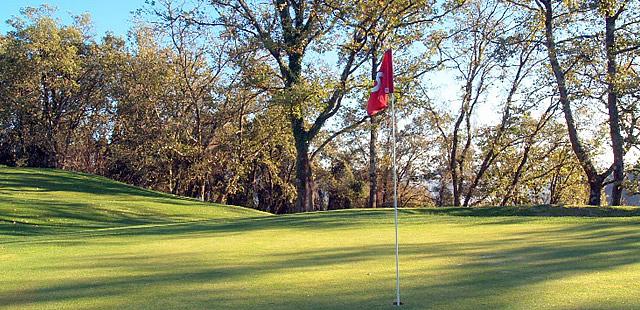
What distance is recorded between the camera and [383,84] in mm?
7191

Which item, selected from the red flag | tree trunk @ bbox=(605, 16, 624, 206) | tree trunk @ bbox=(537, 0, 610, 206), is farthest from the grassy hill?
tree trunk @ bbox=(605, 16, 624, 206)

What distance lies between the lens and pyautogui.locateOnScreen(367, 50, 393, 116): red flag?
6963mm

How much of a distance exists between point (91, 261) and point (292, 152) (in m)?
37.4

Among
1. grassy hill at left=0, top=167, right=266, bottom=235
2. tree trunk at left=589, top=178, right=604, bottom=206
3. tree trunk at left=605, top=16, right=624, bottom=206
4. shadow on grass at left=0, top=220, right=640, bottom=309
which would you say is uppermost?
tree trunk at left=605, top=16, right=624, bottom=206

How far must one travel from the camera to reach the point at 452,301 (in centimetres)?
613

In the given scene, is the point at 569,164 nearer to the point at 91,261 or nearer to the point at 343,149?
the point at 343,149

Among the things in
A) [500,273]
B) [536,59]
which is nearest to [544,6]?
[536,59]

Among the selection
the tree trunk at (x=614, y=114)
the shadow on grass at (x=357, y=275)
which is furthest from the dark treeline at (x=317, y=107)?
the shadow on grass at (x=357, y=275)

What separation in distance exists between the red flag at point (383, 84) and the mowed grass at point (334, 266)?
2140mm

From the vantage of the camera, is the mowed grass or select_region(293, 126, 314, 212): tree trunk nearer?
Result: the mowed grass

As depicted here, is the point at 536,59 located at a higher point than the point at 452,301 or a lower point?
higher

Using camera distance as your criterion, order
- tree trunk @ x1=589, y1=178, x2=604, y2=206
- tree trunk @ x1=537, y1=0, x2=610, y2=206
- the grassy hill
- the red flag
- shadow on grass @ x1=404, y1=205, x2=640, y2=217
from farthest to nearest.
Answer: tree trunk @ x1=589, y1=178, x2=604, y2=206 → tree trunk @ x1=537, y1=0, x2=610, y2=206 → the grassy hill → shadow on grass @ x1=404, y1=205, x2=640, y2=217 → the red flag

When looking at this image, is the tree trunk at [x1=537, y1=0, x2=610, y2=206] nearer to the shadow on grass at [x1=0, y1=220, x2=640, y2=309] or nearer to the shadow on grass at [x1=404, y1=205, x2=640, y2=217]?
the shadow on grass at [x1=404, y1=205, x2=640, y2=217]

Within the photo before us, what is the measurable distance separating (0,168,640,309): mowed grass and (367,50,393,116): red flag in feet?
7.02
